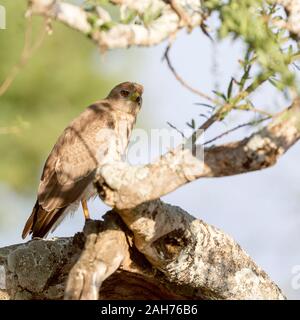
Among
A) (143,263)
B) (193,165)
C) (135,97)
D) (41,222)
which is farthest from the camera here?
(135,97)

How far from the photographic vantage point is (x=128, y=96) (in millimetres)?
7211

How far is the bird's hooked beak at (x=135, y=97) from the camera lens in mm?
6927

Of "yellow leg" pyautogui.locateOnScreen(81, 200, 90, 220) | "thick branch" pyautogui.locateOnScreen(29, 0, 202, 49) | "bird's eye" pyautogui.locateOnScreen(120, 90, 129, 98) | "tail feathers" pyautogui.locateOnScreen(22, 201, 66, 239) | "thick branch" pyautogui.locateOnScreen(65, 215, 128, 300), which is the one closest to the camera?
"thick branch" pyautogui.locateOnScreen(29, 0, 202, 49)

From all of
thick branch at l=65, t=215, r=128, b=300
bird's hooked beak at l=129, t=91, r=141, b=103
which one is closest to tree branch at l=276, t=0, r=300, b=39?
thick branch at l=65, t=215, r=128, b=300

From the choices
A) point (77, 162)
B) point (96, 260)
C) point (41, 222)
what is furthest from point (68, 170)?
point (96, 260)

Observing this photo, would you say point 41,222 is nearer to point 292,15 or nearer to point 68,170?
point 68,170

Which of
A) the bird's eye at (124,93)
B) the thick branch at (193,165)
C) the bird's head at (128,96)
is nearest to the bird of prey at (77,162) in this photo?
the bird's head at (128,96)

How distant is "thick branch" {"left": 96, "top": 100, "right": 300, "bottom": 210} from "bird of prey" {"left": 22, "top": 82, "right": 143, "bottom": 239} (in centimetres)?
179

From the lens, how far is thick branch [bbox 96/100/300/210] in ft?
12.9

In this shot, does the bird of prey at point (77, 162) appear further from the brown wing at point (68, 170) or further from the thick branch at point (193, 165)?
the thick branch at point (193, 165)

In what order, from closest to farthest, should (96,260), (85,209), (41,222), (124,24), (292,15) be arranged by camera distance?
(124,24)
(292,15)
(96,260)
(41,222)
(85,209)

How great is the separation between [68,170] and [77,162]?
3.6 inches

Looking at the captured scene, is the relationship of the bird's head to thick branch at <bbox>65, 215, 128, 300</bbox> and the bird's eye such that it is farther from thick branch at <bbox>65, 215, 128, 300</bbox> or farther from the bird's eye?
thick branch at <bbox>65, 215, 128, 300</bbox>
